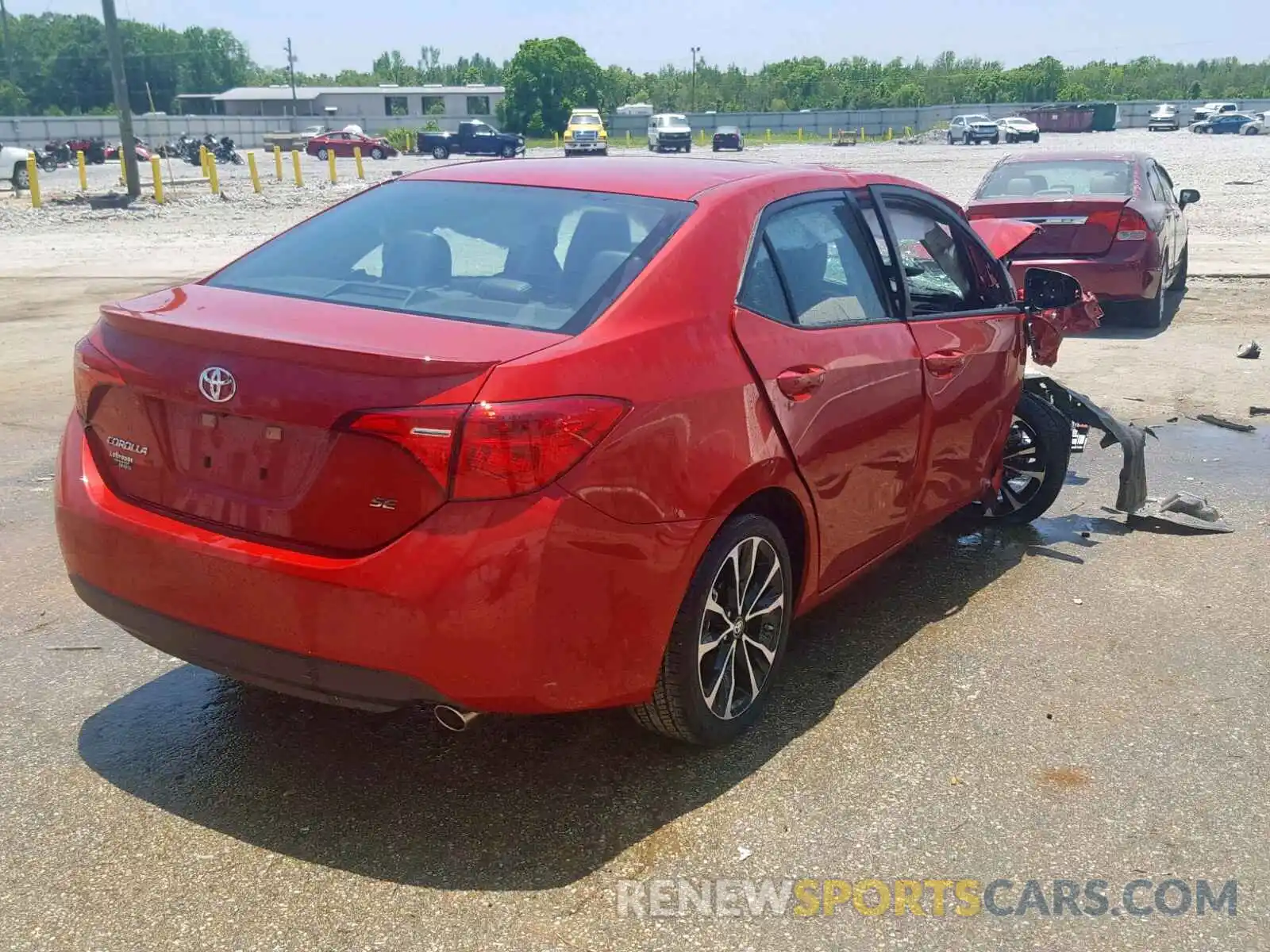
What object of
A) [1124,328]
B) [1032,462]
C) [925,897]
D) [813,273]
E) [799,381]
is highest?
[813,273]

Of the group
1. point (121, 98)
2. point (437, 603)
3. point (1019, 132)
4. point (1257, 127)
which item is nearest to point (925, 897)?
point (437, 603)

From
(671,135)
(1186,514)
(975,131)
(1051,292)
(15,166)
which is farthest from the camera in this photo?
(975,131)

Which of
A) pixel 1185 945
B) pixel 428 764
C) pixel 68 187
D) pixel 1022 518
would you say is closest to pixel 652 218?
pixel 428 764

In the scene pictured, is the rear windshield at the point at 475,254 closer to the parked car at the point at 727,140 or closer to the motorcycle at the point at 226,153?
the motorcycle at the point at 226,153

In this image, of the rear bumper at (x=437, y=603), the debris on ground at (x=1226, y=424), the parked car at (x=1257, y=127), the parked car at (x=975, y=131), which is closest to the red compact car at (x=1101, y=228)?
the debris on ground at (x=1226, y=424)

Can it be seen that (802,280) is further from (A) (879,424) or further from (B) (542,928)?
(B) (542,928)

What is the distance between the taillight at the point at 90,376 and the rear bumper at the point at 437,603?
0.29 meters

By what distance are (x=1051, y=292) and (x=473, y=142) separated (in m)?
62.7

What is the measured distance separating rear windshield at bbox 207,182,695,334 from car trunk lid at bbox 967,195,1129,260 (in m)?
7.84

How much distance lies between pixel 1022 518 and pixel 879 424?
2.10m

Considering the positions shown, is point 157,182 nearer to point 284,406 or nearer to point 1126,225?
point 1126,225

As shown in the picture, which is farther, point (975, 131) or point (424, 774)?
point (975, 131)

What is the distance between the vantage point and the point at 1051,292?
220 inches

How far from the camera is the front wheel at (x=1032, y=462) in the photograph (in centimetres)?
579
